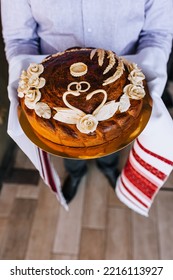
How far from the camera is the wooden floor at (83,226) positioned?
3.39ft

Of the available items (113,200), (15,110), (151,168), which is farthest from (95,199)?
(15,110)

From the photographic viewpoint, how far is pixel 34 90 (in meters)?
0.56

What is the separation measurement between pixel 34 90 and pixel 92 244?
724 mm

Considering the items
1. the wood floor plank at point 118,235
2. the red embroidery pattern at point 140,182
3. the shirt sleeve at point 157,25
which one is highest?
the shirt sleeve at point 157,25

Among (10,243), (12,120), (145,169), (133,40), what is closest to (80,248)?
(10,243)

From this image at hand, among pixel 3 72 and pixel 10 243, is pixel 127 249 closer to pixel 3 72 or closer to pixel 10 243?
pixel 10 243

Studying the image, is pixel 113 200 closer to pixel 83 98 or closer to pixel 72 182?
pixel 72 182

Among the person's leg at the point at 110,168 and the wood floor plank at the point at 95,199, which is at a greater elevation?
the person's leg at the point at 110,168

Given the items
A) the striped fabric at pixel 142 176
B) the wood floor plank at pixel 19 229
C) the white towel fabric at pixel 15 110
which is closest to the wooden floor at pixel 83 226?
the wood floor plank at pixel 19 229

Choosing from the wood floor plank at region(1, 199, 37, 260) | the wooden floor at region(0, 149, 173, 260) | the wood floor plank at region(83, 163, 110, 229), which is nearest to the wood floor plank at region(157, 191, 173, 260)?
the wooden floor at region(0, 149, 173, 260)

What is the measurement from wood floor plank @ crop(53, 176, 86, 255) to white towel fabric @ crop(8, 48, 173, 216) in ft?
0.99

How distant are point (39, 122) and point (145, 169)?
0.38 meters

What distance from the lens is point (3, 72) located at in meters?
0.98

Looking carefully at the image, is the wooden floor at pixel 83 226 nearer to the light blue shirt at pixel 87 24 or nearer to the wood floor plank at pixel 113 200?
the wood floor plank at pixel 113 200
